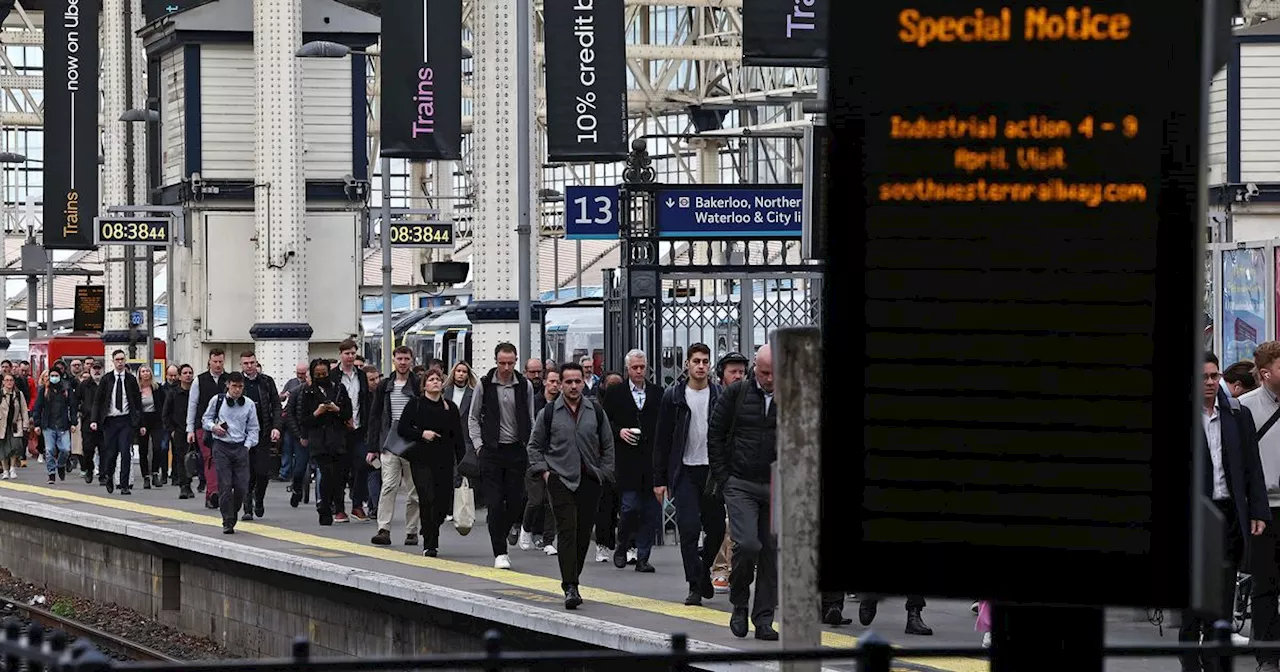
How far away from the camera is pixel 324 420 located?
23.8 m

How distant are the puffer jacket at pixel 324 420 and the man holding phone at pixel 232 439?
54cm

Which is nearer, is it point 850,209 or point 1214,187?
point 850,209

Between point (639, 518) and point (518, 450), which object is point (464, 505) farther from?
point (639, 518)

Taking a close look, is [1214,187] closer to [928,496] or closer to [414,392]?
[414,392]

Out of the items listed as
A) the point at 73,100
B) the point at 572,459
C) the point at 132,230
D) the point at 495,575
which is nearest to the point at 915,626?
the point at 572,459

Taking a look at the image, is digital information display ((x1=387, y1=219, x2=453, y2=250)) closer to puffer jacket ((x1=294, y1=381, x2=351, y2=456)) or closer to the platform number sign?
puffer jacket ((x1=294, y1=381, x2=351, y2=456))

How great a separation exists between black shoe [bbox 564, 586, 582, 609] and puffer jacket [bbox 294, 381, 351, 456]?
829cm

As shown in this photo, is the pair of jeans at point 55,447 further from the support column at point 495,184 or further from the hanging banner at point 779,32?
the hanging banner at point 779,32

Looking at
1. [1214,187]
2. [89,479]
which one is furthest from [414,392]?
[89,479]

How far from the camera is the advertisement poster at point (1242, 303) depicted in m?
18.4

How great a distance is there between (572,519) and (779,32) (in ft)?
12.4

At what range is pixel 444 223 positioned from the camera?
117 feet

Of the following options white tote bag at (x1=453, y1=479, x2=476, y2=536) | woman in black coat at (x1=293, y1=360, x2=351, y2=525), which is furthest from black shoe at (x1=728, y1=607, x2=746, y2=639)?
woman in black coat at (x1=293, y1=360, x2=351, y2=525)

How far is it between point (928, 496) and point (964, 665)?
7.99 meters
